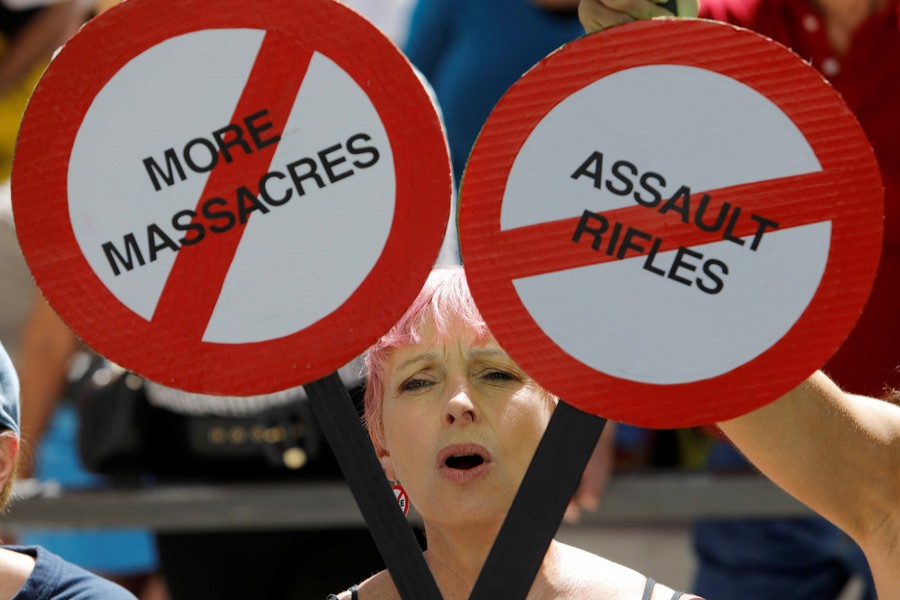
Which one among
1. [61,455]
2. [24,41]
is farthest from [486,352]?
[24,41]

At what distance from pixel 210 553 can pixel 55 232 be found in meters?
1.81

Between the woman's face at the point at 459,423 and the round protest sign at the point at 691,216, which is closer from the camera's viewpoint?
the round protest sign at the point at 691,216

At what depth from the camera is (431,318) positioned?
5.35 ft

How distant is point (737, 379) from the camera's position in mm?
1273

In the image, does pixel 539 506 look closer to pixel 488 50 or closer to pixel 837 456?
pixel 837 456

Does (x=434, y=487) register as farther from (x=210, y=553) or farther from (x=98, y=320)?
(x=210, y=553)

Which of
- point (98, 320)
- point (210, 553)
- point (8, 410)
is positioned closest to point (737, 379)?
point (98, 320)

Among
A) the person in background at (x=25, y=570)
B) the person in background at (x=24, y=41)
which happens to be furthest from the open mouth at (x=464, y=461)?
the person in background at (x=24, y=41)

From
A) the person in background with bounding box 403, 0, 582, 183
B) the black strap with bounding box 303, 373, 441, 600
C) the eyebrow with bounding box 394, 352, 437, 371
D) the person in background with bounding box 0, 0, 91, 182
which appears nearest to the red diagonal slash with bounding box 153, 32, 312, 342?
the black strap with bounding box 303, 373, 441, 600

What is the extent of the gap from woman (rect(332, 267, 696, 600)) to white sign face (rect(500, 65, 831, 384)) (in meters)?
0.29

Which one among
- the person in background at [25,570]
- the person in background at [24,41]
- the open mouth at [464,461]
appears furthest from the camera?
the person in background at [24,41]

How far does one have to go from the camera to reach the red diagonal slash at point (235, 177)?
4.33 feet

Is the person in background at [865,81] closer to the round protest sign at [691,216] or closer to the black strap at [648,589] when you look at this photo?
the black strap at [648,589]

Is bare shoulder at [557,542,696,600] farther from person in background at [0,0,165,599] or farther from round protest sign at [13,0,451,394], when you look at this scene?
person in background at [0,0,165,599]
